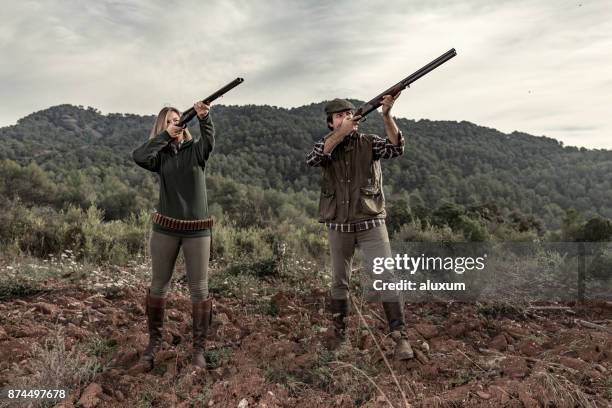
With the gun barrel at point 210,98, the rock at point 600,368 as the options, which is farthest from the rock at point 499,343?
the gun barrel at point 210,98

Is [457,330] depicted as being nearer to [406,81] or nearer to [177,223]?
[406,81]

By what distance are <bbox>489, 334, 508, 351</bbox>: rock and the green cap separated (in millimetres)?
2355

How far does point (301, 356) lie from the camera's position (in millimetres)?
3971

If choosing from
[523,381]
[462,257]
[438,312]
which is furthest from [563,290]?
[523,381]

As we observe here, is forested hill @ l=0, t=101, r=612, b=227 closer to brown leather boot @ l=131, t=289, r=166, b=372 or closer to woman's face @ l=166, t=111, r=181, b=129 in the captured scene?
brown leather boot @ l=131, t=289, r=166, b=372

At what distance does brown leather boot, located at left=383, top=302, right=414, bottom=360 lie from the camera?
3775 mm

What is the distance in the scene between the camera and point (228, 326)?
16.0ft

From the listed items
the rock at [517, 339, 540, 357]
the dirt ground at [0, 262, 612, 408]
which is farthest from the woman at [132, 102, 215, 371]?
the rock at [517, 339, 540, 357]

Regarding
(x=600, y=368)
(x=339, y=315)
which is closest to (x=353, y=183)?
(x=339, y=315)

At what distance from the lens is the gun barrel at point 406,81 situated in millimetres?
4020

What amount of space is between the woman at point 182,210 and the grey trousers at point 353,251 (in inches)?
38.9

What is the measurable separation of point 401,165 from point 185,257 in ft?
110

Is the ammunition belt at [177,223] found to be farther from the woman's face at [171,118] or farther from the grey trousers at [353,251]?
the grey trousers at [353,251]

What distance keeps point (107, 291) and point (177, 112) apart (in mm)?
3059
